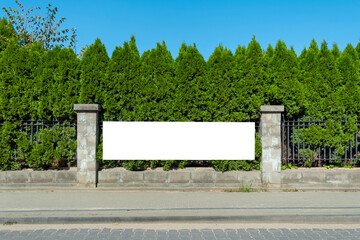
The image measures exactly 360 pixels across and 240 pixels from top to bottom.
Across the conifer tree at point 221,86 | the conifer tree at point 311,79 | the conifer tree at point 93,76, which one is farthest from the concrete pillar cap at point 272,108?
the conifer tree at point 93,76

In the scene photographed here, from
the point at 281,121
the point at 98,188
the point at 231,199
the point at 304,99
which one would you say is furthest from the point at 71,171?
the point at 304,99

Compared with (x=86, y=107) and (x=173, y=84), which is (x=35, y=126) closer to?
(x=86, y=107)

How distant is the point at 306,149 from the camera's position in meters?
8.07

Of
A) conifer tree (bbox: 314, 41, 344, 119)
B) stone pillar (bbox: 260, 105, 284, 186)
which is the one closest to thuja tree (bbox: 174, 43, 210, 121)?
stone pillar (bbox: 260, 105, 284, 186)

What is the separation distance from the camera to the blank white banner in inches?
310

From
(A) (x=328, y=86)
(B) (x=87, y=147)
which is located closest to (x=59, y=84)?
(B) (x=87, y=147)

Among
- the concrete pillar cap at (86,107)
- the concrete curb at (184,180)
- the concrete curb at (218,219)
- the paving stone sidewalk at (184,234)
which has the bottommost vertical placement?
the paving stone sidewalk at (184,234)

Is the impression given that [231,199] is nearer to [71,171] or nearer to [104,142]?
[104,142]

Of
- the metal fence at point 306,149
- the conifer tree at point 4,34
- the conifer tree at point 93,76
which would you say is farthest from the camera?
the conifer tree at point 4,34

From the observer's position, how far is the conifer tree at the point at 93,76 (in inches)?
305

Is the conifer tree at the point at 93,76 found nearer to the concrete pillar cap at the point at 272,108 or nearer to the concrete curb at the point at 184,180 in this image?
the concrete curb at the point at 184,180

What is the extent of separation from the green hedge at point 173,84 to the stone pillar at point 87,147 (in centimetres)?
27

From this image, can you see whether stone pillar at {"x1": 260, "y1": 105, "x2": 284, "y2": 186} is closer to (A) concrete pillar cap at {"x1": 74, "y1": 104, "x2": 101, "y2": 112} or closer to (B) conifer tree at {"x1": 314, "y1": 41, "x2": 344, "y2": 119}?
(B) conifer tree at {"x1": 314, "y1": 41, "x2": 344, "y2": 119}

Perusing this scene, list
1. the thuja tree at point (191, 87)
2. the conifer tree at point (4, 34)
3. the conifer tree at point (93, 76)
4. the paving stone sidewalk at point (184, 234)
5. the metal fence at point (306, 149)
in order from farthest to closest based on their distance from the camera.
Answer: the conifer tree at point (4, 34)
the metal fence at point (306, 149)
the thuja tree at point (191, 87)
the conifer tree at point (93, 76)
the paving stone sidewalk at point (184, 234)
